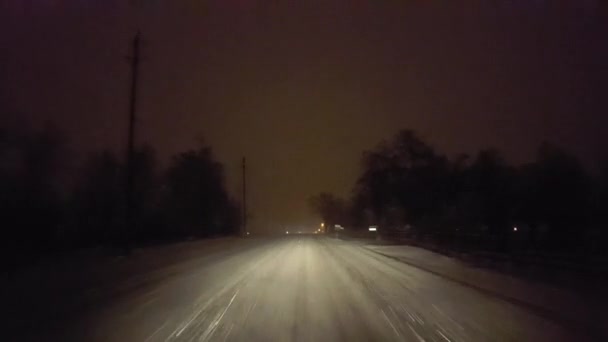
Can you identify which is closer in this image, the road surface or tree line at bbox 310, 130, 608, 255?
the road surface

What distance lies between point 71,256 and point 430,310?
25.0 m

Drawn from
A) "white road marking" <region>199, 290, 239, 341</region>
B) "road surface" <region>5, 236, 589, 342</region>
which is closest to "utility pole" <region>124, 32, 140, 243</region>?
"road surface" <region>5, 236, 589, 342</region>

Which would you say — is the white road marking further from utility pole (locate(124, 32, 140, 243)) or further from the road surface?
utility pole (locate(124, 32, 140, 243))

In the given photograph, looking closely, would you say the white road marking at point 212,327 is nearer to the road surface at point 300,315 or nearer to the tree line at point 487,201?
the road surface at point 300,315

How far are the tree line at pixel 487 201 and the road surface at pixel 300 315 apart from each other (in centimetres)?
1197

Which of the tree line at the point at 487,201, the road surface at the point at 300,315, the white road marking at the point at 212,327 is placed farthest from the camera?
the tree line at the point at 487,201

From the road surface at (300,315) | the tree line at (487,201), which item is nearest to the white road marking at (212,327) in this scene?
the road surface at (300,315)

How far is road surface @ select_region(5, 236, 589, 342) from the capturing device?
40.2 feet

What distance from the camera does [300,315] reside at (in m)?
15.0

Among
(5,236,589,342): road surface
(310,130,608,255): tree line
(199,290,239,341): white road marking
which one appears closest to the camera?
(199,290,239,341): white road marking

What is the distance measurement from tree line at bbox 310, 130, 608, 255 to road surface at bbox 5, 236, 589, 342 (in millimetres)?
11969

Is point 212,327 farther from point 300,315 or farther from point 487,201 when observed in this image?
point 487,201

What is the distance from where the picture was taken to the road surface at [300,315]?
12258 millimetres

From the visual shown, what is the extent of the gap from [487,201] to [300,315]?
156ft
